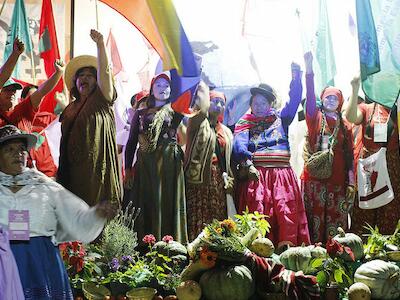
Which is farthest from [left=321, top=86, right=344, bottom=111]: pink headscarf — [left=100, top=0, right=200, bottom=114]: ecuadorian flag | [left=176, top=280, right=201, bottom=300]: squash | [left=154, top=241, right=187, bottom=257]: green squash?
[left=176, top=280, right=201, bottom=300]: squash

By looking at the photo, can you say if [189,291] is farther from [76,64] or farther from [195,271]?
[76,64]

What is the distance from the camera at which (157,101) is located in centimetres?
696

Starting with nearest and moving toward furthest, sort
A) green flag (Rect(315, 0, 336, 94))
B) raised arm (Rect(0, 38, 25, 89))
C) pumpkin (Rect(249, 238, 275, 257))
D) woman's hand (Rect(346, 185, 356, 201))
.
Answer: pumpkin (Rect(249, 238, 275, 257))
raised arm (Rect(0, 38, 25, 89))
woman's hand (Rect(346, 185, 356, 201))
green flag (Rect(315, 0, 336, 94))

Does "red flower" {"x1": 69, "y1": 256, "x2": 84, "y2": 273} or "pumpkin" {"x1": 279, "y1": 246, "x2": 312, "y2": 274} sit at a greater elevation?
"red flower" {"x1": 69, "y1": 256, "x2": 84, "y2": 273}

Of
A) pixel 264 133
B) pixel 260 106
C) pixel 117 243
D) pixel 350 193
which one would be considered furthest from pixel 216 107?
pixel 117 243

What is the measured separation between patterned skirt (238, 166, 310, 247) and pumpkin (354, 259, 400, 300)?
1.91 meters

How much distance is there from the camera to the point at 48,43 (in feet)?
23.8

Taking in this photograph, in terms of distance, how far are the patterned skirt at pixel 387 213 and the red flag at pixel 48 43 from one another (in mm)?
3149

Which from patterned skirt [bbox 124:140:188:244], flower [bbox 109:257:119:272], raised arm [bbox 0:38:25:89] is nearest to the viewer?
flower [bbox 109:257:119:272]

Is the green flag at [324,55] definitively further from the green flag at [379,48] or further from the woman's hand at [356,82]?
the green flag at [379,48]

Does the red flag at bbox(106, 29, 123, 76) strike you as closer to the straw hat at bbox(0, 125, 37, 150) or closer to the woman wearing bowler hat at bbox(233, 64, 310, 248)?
the woman wearing bowler hat at bbox(233, 64, 310, 248)

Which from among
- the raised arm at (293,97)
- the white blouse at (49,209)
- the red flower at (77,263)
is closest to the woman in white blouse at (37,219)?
the white blouse at (49,209)

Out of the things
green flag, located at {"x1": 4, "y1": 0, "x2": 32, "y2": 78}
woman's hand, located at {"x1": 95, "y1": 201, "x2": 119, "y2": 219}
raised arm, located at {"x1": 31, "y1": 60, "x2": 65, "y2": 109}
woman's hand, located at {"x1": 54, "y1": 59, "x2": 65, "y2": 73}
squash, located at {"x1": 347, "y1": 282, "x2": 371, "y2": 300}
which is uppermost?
green flag, located at {"x1": 4, "y1": 0, "x2": 32, "y2": 78}

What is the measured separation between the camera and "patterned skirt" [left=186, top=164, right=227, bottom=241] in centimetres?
684
